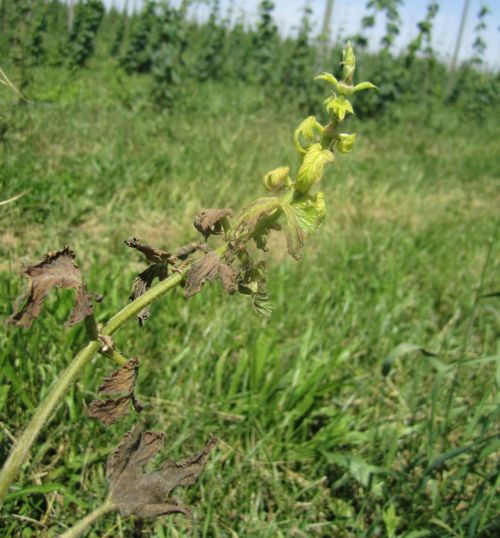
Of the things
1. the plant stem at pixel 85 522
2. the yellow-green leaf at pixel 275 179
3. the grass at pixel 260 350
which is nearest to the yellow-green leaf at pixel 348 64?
the yellow-green leaf at pixel 275 179

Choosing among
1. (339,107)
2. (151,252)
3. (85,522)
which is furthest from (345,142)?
(85,522)

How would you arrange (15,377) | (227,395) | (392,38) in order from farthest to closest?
1. (392,38)
2. (227,395)
3. (15,377)

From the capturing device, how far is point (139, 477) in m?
0.85

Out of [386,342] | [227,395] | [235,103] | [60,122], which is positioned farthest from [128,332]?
[235,103]

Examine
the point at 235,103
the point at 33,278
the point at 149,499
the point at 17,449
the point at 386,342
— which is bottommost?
A: the point at 386,342

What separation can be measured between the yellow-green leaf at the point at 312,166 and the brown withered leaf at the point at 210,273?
0.46 ft

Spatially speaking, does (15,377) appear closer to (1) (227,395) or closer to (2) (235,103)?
(1) (227,395)

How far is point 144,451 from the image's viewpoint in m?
0.84

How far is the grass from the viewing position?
5.10 ft

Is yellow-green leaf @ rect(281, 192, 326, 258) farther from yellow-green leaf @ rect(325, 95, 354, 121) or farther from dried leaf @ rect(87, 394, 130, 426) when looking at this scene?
dried leaf @ rect(87, 394, 130, 426)

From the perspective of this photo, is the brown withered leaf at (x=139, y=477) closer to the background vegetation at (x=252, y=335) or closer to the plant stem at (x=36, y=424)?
the plant stem at (x=36, y=424)

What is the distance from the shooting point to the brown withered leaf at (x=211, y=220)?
29.0 inches

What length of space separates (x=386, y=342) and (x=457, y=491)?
905mm

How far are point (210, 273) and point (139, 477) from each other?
0.35m
